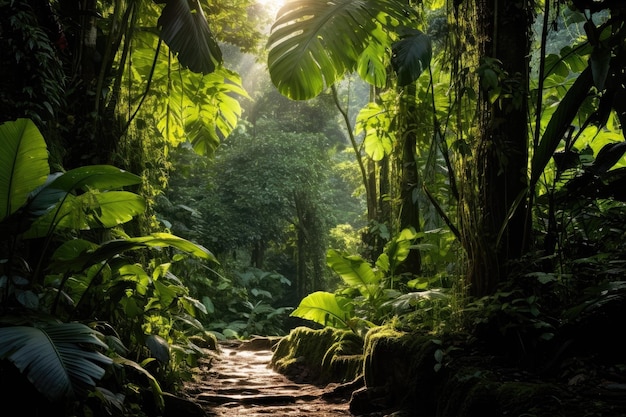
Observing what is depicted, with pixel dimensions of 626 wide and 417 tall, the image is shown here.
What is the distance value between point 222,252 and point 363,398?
1164 centimetres

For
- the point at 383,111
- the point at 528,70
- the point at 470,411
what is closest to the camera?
the point at 470,411

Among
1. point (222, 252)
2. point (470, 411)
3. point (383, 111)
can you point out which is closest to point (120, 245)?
point (470, 411)

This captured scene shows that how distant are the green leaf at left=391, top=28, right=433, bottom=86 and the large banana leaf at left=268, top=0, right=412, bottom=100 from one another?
1.95ft

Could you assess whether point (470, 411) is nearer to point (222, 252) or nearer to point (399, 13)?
point (399, 13)

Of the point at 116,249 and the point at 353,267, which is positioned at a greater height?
the point at 353,267

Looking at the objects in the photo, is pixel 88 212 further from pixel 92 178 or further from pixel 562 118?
pixel 562 118

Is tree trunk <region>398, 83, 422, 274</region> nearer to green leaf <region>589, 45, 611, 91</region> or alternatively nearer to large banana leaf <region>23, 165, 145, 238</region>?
large banana leaf <region>23, 165, 145, 238</region>

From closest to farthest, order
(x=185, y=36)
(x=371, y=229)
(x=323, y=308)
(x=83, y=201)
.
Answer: (x=83, y=201)
(x=185, y=36)
(x=323, y=308)
(x=371, y=229)

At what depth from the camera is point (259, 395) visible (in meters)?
4.93

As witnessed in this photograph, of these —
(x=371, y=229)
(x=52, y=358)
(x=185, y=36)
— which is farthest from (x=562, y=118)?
(x=371, y=229)

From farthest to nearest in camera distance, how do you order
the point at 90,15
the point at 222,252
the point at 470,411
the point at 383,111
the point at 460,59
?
the point at 222,252 < the point at 383,111 < the point at 90,15 < the point at 460,59 < the point at 470,411

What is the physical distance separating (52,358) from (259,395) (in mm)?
2747

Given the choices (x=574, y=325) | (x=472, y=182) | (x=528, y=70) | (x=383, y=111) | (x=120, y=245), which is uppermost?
(x=383, y=111)

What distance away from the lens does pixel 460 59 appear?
4172 mm
